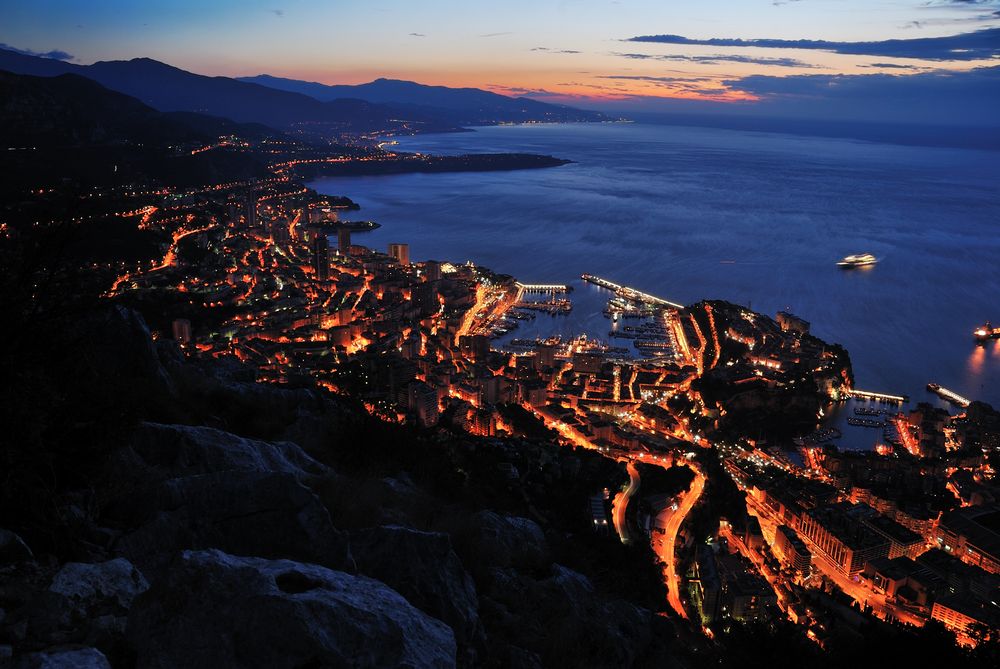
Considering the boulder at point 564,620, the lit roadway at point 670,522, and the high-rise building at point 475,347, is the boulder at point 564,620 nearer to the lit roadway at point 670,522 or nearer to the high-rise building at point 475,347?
the lit roadway at point 670,522

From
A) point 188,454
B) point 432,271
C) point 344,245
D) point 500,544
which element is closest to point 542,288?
point 432,271

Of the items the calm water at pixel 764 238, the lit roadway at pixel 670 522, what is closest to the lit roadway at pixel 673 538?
the lit roadway at pixel 670 522

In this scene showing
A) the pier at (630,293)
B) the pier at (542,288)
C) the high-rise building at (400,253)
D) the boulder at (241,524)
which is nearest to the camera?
the boulder at (241,524)

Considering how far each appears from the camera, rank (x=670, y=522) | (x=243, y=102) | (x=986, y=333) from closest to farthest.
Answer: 1. (x=670, y=522)
2. (x=986, y=333)
3. (x=243, y=102)

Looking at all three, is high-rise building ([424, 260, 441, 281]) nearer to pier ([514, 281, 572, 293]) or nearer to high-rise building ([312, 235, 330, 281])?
pier ([514, 281, 572, 293])

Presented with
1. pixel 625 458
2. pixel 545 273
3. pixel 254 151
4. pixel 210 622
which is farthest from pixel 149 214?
pixel 254 151

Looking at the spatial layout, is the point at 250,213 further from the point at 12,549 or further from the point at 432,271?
the point at 12,549
